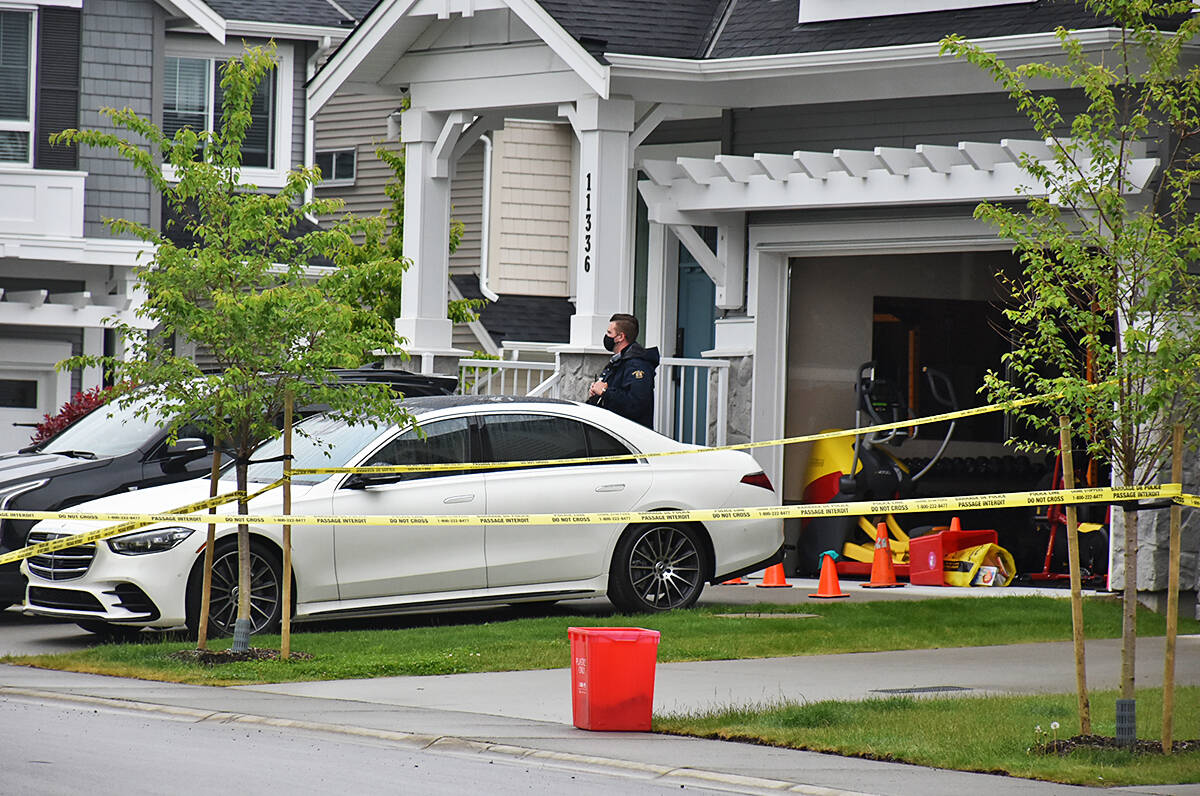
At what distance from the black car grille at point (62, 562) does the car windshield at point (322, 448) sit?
1169mm

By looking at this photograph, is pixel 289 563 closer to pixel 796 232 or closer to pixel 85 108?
pixel 796 232

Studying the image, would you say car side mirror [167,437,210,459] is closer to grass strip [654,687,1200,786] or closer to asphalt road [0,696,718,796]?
asphalt road [0,696,718,796]

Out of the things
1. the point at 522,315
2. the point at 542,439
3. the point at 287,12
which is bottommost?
the point at 542,439

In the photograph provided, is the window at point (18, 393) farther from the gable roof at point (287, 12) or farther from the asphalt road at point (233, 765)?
the asphalt road at point (233, 765)

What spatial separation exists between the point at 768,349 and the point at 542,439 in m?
4.79

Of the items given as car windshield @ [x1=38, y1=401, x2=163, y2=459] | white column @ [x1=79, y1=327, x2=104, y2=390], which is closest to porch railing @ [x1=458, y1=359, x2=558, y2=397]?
car windshield @ [x1=38, y1=401, x2=163, y2=459]

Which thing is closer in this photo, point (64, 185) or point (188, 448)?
point (188, 448)

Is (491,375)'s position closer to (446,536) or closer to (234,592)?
(446,536)

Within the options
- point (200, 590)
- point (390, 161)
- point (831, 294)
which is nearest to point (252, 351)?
point (200, 590)

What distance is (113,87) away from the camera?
955 inches

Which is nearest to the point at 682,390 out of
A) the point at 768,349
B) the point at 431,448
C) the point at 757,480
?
the point at 768,349

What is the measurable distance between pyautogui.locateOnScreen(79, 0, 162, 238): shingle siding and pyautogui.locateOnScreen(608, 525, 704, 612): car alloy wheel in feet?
39.4

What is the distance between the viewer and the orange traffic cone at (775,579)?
55.7ft

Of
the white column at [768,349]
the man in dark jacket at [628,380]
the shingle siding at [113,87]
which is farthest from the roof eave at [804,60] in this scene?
the shingle siding at [113,87]
